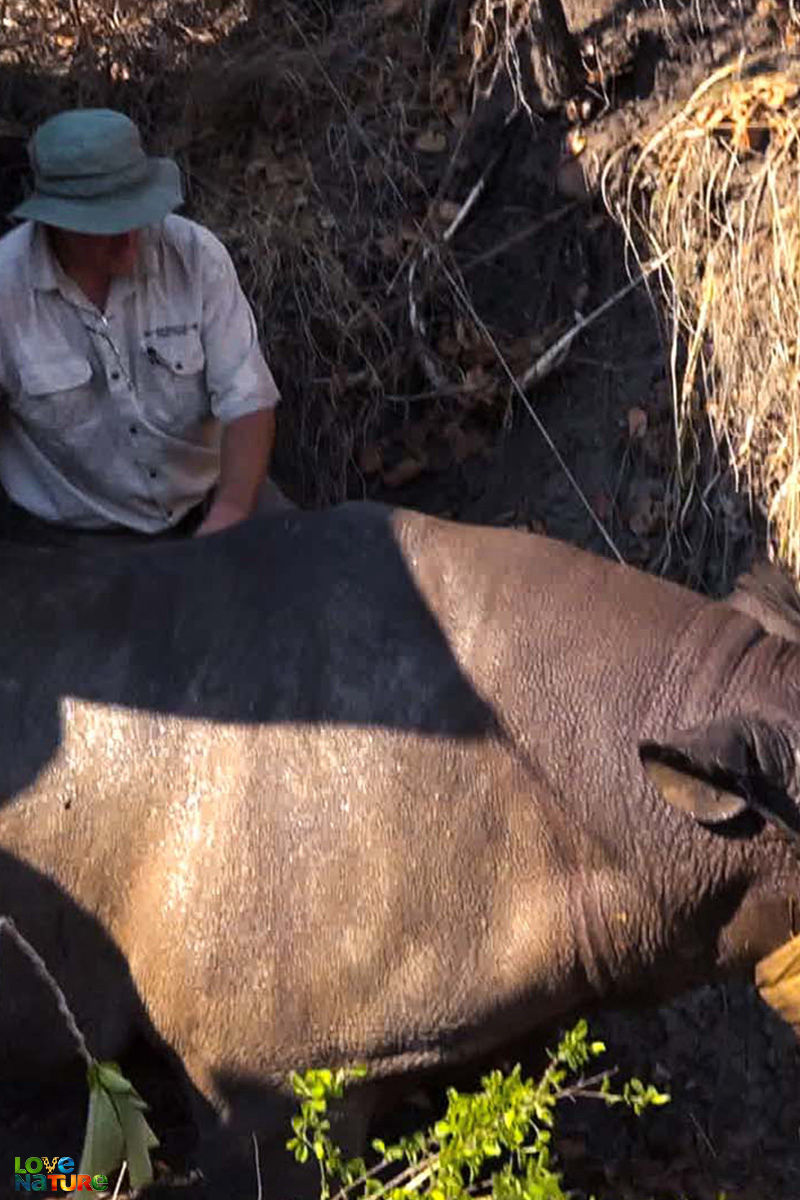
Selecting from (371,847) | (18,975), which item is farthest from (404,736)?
(18,975)

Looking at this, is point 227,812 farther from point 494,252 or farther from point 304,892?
point 494,252

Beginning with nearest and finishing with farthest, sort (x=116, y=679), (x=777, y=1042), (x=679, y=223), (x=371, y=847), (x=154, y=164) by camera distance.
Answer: (x=371, y=847)
(x=116, y=679)
(x=154, y=164)
(x=777, y=1042)
(x=679, y=223)

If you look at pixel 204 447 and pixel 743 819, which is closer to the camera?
pixel 743 819

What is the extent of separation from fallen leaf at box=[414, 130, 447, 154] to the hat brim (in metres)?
2.24

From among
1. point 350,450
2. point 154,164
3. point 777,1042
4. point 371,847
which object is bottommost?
point 777,1042

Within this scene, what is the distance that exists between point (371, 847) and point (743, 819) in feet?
2.59

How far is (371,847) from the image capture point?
444 centimetres

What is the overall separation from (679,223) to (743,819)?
2.90m

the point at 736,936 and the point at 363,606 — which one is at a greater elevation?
the point at 363,606

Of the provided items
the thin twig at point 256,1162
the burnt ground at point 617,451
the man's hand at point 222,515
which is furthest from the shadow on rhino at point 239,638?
the burnt ground at point 617,451

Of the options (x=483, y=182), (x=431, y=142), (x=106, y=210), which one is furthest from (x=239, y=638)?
(x=431, y=142)

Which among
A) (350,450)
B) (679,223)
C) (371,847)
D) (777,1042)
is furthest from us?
(350,450)

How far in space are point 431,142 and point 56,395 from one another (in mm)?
2362

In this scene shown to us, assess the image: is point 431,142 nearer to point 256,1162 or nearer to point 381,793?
point 381,793
